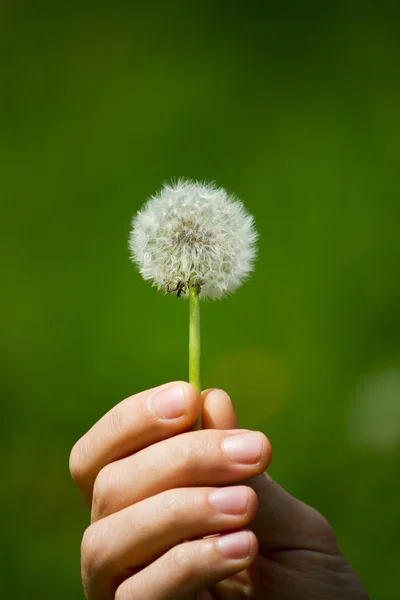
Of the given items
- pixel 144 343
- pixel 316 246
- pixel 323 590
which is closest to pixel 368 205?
pixel 316 246

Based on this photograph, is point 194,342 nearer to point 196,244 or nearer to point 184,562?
point 196,244

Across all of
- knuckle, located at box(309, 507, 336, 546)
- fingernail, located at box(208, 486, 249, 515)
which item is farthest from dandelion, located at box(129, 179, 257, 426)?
knuckle, located at box(309, 507, 336, 546)

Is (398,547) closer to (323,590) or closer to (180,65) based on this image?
(323,590)

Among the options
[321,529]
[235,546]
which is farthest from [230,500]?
[321,529]

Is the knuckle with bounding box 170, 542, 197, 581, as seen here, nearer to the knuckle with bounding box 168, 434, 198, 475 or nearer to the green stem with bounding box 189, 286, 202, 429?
the knuckle with bounding box 168, 434, 198, 475

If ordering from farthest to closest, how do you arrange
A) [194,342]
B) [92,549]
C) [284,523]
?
[284,523]
[92,549]
[194,342]

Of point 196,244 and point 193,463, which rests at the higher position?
point 196,244

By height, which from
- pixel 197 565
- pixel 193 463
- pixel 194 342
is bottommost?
pixel 197 565
